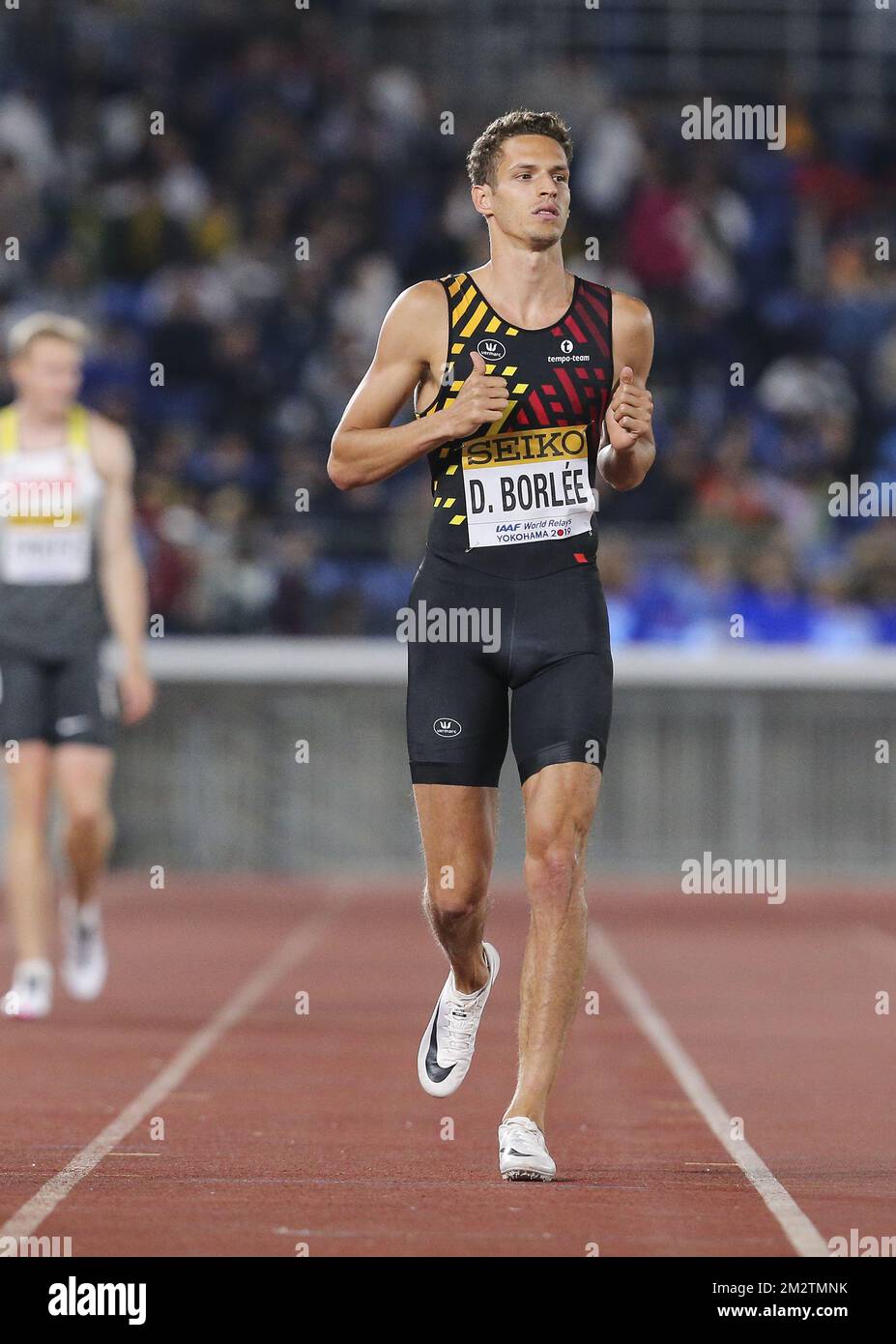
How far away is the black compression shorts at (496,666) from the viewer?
6.30 metres

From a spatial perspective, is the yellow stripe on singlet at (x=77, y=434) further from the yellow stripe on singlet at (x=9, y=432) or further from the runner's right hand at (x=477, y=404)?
the runner's right hand at (x=477, y=404)

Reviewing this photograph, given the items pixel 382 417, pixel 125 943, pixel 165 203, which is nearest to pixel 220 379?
pixel 165 203

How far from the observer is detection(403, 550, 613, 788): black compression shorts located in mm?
6297

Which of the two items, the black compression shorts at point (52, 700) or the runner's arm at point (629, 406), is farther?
the black compression shorts at point (52, 700)

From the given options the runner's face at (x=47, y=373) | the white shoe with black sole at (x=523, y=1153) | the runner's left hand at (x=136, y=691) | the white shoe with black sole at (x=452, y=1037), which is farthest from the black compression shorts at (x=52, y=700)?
the white shoe with black sole at (x=523, y=1153)

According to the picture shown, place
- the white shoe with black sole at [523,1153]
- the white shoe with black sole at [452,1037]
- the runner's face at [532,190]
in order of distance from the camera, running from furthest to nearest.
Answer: the white shoe with black sole at [452,1037] < the runner's face at [532,190] < the white shoe with black sole at [523,1153]

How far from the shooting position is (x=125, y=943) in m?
14.0

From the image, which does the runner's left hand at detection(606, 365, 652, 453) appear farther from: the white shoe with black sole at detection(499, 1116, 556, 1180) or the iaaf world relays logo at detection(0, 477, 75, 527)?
the iaaf world relays logo at detection(0, 477, 75, 527)

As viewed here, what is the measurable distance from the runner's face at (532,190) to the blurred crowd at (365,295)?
12044mm

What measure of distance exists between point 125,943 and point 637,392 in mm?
8312

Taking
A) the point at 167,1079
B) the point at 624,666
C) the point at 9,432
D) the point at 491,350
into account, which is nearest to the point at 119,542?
the point at 9,432

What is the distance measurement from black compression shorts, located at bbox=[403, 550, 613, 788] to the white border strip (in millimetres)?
12165
